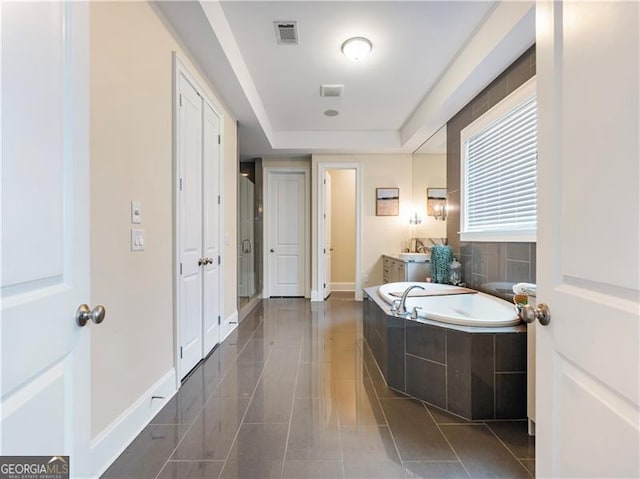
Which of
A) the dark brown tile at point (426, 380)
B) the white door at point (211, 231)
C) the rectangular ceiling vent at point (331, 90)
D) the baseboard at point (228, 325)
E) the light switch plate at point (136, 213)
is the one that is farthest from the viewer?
the rectangular ceiling vent at point (331, 90)

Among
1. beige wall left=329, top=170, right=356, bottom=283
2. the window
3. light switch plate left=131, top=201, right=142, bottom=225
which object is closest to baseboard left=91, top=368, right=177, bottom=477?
light switch plate left=131, top=201, right=142, bottom=225

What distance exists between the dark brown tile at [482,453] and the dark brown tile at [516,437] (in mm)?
42

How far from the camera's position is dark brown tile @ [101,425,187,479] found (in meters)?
1.43

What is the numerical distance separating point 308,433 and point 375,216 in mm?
4052

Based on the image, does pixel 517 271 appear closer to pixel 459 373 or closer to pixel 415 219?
pixel 459 373

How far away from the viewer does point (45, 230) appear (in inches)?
29.1

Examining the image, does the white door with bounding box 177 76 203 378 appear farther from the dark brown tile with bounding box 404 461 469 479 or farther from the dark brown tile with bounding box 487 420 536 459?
the dark brown tile with bounding box 487 420 536 459

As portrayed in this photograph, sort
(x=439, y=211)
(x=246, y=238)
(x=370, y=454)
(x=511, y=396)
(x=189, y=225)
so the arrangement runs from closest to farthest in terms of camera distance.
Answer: (x=370, y=454)
(x=511, y=396)
(x=189, y=225)
(x=246, y=238)
(x=439, y=211)

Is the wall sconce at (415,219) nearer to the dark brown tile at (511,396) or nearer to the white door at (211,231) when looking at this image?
the white door at (211,231)

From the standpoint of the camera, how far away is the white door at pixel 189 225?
7.47ft

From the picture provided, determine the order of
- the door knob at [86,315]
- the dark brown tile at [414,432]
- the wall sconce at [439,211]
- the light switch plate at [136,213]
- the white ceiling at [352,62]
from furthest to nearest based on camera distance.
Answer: the wall sconce at [439,211] < the white ceiling at [352,62] < the light switch plate at [136,213] < the dark brown tile at [414,432] < the door knob at [86,315]

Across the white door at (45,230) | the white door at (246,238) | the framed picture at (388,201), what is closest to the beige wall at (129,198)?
the white door at (45,230)

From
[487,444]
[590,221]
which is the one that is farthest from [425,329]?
[590,221]
